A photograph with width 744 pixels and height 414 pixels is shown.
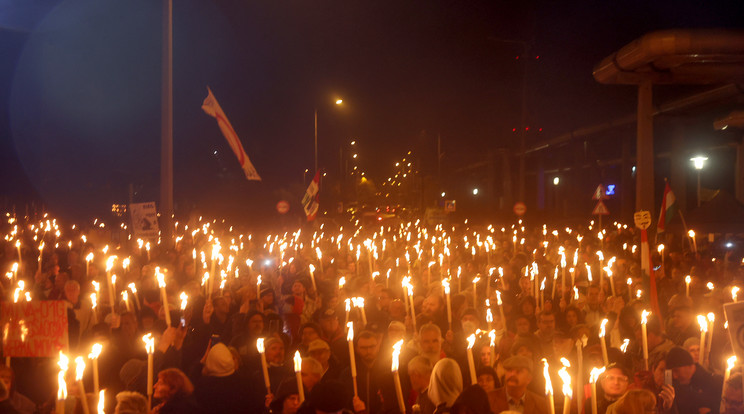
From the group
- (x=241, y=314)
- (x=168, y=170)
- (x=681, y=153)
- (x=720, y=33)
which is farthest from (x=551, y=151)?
(x=241, y=314)

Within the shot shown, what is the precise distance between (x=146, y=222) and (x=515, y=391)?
8047 millimetres

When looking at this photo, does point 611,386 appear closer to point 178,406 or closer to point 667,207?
point 178,406

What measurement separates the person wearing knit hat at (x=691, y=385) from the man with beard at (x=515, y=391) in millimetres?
1269

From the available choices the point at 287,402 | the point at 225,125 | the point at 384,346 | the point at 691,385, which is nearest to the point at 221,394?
the point at 287,402

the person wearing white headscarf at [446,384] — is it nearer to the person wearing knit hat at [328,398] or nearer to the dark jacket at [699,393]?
the person wearing knit hat at [328,398]

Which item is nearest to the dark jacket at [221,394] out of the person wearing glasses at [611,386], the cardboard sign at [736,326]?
the person wearing glasses at [611,386]

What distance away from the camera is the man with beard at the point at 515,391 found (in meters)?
5.85

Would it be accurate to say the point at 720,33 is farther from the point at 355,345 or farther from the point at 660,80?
the point at 355,345

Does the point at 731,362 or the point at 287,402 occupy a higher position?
the point at 731,362

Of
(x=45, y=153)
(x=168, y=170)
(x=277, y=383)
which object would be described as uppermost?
(x=45, y=153)

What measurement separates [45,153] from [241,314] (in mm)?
27350

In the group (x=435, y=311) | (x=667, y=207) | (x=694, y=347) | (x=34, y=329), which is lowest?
(x=694, y=347)

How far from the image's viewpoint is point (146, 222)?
39.7 ft

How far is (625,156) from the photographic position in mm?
35156
